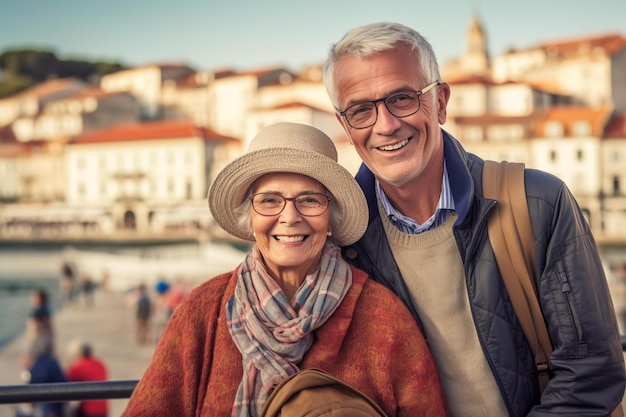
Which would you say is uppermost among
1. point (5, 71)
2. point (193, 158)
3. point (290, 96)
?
point (5, 71)

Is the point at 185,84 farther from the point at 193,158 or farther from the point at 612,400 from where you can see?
the point at 612,400

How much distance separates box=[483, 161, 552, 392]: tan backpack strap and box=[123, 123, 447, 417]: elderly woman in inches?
5.7

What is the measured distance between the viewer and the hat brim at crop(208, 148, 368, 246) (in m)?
1.10

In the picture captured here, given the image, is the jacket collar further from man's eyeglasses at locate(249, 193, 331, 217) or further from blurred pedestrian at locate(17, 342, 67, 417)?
blurred pedestrian at locate(17, 342, 67, 417)

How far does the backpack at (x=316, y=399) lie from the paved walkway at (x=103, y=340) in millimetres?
4057

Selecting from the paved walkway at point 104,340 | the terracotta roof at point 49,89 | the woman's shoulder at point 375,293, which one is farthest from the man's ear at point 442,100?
the terracotta roof at point 49,89

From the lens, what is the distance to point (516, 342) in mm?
1118

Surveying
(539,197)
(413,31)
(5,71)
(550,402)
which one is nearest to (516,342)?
(550,402)

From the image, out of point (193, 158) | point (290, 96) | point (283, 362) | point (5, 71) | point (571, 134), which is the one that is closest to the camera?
point (283, 362)

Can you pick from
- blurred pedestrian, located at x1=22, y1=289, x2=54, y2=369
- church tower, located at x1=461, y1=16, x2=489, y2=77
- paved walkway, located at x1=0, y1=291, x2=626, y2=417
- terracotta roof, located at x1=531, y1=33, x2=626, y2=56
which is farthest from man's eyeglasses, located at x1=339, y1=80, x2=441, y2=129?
church tower, located at x1=461, y1=16, x2=489, y2=77

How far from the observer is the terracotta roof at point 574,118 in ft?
104

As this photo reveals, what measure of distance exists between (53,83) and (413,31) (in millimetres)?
51132

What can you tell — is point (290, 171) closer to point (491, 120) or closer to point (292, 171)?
point (292, 171)

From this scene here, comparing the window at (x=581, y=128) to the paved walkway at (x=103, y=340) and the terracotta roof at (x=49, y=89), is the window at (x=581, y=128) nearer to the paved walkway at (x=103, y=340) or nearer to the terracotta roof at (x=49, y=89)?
the paved walkway at (x=103, y=340)
